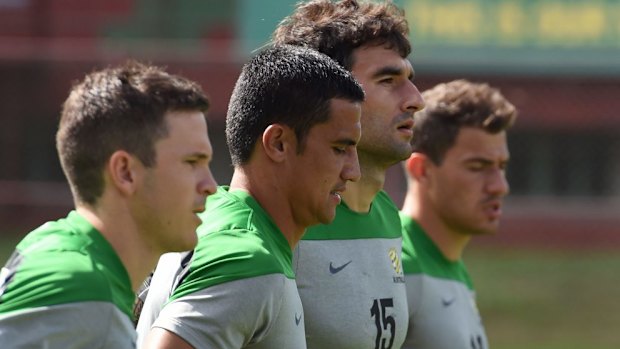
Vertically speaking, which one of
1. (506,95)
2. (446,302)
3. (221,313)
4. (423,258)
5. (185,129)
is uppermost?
(185,129)

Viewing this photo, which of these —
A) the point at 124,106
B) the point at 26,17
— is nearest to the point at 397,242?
the point at 124,106

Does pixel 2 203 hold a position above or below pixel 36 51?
below

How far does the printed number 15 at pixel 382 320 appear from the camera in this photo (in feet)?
14.0

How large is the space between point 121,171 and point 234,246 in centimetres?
42

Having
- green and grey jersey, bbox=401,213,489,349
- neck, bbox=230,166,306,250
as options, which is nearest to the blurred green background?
green and grey jersey, bbox=401,213,489,349

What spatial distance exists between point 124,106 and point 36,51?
1401 centimetres

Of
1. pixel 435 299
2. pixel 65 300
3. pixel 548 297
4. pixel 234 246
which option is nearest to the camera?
pixel 65 300

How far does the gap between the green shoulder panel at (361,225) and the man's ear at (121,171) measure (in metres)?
1.11

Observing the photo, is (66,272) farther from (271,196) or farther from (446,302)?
(446,302)

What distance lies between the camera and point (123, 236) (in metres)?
3.28

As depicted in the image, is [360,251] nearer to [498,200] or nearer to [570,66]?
[498,200]

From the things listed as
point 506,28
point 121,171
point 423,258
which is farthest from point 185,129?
point 506,28

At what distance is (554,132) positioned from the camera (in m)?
18.3

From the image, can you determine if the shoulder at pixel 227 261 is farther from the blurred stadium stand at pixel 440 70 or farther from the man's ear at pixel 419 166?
the blurred stadium stand at pixel 440 70
